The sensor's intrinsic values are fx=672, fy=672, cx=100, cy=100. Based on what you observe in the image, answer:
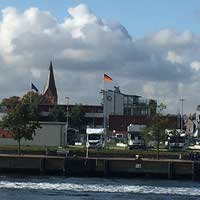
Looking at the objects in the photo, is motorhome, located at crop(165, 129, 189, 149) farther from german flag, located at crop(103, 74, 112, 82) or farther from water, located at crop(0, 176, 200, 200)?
water, located at crop(0, 176, 200, 200)

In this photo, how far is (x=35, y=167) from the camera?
7831cm

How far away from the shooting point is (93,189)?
2443 inches

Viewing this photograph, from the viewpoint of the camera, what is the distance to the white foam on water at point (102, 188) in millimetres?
61375

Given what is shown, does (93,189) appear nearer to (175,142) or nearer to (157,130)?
(157,130)

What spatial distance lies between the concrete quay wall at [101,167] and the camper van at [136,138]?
4144 cm

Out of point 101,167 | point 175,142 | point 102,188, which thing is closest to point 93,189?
point 102,188

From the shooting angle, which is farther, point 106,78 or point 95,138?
point 95,138

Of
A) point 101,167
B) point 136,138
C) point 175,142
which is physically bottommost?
point 101,167

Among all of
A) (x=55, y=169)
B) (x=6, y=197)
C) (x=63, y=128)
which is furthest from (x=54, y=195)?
(x=63, y=128)

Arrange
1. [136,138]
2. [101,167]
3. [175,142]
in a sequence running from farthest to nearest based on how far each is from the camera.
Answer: [136,138], [175,142], [101,167]

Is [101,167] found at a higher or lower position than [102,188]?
higher

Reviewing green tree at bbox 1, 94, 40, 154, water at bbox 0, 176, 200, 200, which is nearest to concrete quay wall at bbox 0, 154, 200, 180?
water at bbox 0, 176, 200, 200

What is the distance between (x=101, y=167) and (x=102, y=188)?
14.9 m

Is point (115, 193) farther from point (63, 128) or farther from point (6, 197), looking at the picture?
point (63, 128)
